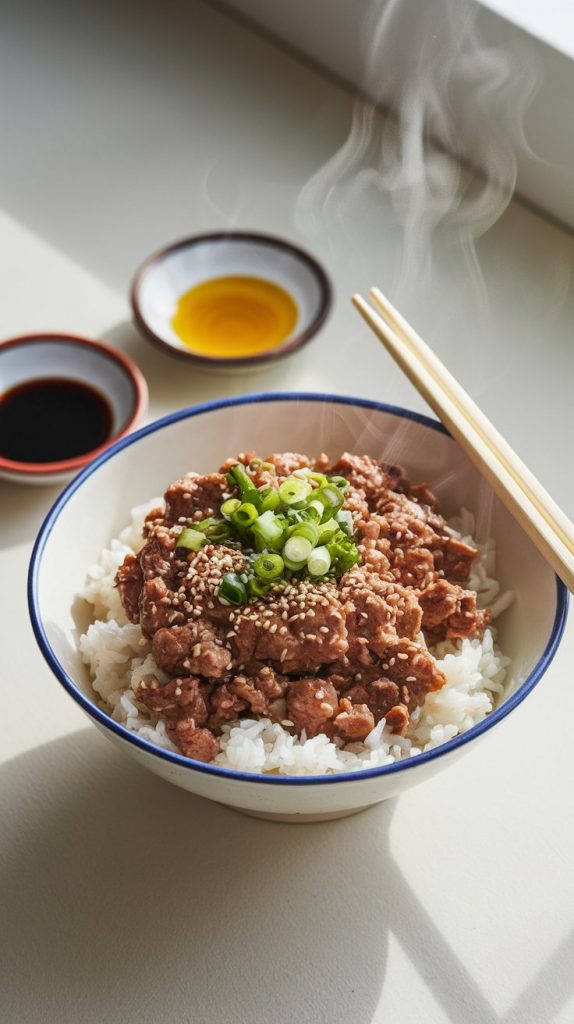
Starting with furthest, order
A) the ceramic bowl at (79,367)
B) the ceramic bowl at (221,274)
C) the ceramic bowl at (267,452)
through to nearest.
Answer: the ceramic bowl at (221,274) < the ceramic bowl at (79,367) < the ceramic bowl at (267,452)

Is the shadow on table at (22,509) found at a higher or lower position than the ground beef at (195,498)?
higher

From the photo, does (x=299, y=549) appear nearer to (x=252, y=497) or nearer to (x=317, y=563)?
(x=317, y=563)

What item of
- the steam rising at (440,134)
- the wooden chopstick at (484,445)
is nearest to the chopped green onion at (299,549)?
the wooden chopstick at (484,445)

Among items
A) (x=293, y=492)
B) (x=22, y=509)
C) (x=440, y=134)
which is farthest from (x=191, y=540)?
(x=440, y=134)

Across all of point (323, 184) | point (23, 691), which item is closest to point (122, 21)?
point (323, 184)

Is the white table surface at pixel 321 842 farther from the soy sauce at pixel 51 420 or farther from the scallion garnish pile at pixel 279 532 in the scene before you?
the scallion garnish pile at pixel 279 532
